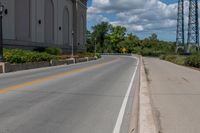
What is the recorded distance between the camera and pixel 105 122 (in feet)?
28.6

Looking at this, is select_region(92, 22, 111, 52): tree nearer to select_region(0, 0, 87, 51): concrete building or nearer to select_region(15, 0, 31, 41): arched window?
select_region(0, 0, 87, 51): concrete building

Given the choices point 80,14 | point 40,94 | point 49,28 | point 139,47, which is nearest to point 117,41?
point 139,47

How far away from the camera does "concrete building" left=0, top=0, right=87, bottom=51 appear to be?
45531mm

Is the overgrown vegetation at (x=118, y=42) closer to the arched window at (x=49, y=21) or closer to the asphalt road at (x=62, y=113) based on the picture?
the arched window at (x=49, y=21)

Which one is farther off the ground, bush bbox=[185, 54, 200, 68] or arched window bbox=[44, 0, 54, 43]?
arched window bbox=[44, 0, 54, 43]

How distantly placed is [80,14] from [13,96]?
8063 centimetres

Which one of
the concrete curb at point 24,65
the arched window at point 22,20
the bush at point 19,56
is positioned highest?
the arched window at point 22,20

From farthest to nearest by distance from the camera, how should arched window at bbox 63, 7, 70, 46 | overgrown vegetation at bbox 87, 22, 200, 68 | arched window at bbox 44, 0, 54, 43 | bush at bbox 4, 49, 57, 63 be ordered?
overgrown vegetation at bbox 87, 22, 200, 68 < arched window at bbox 63, 7, 70, 46 < arched window at bbox 44, 0, 54, 43 < bush at bbox 4, 49, 57, 63

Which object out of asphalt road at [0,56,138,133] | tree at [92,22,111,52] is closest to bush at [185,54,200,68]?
asphalt road at [0,56,138,133]

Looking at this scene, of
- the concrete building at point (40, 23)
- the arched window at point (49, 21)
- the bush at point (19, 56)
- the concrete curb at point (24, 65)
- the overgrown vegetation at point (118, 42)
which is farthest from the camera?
the overgrown vegetation at point (118, 42)

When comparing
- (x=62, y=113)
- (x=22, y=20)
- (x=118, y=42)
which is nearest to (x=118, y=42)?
(x=118, y=42)

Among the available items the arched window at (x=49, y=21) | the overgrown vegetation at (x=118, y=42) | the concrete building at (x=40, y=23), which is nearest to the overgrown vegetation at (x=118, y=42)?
the overgrown vegetation at (x=118, y=42)

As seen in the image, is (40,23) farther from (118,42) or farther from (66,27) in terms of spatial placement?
(118,42)

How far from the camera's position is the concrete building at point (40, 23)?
149ft
